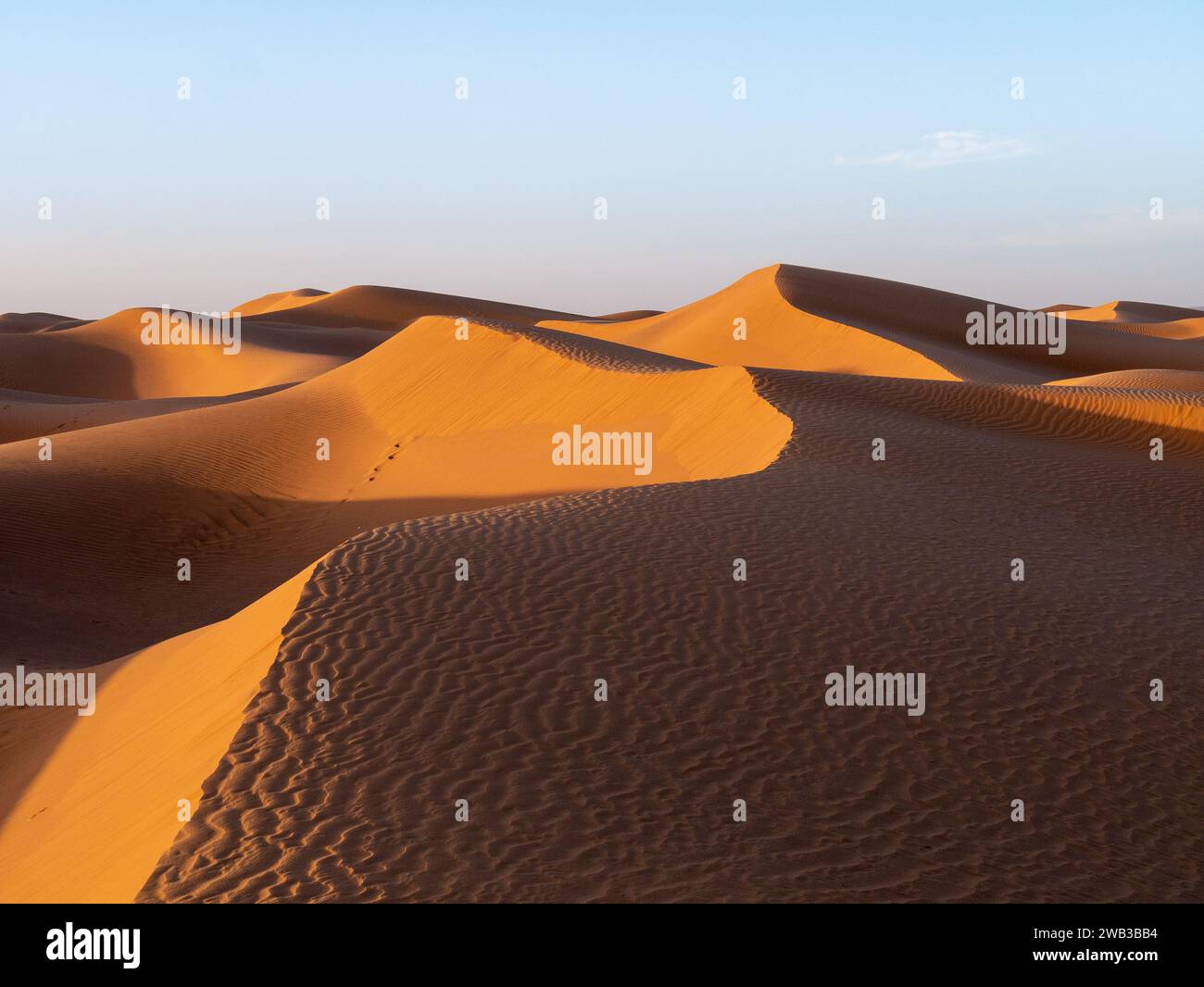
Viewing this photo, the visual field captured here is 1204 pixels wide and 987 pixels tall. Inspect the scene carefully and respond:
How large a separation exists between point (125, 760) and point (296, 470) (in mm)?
13481

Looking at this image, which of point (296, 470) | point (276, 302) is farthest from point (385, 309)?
point (296, 470)

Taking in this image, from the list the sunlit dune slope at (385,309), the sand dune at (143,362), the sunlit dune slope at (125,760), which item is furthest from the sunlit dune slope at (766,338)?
the sunlit dune slope at (385,309)

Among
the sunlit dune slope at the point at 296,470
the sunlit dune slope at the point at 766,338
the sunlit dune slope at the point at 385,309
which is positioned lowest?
the sunlit dune slope at the point at 296,470

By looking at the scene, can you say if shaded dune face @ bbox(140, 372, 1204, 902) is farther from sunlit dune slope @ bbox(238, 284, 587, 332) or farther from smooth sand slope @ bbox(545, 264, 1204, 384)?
sunlit dune slope @ bbox(238, 284, 587, 332)

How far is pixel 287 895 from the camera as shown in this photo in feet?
13.6

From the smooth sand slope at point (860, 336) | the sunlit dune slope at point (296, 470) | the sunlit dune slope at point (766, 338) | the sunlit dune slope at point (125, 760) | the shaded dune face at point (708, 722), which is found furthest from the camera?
the smooth sand slope at point (860, 336)

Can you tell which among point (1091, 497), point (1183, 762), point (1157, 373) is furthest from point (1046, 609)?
point (1157, 373)

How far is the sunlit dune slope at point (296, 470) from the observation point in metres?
13.6

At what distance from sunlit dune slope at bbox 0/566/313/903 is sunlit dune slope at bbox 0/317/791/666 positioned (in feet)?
11.6

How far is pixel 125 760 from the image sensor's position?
662 centimetres

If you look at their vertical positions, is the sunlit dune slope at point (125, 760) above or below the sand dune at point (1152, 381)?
below

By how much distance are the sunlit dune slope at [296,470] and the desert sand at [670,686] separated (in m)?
0.13

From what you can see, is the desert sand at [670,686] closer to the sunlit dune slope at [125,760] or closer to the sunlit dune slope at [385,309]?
the sunlit dune slope at [125,760]
